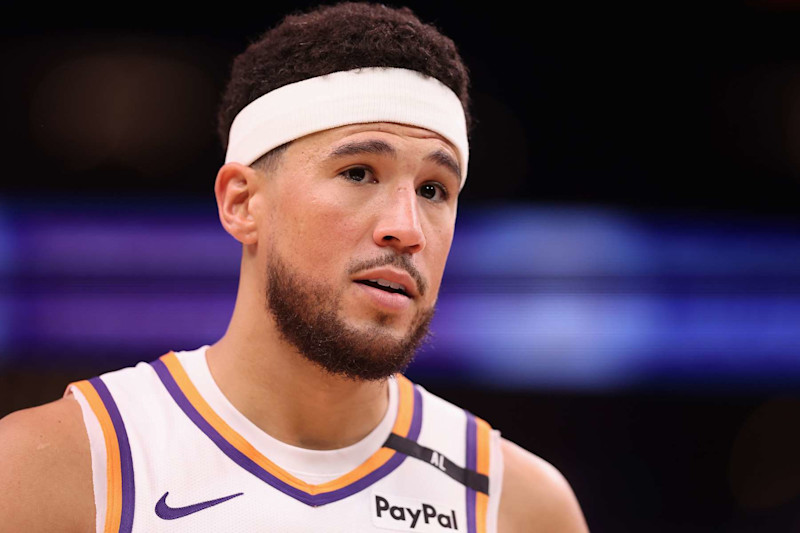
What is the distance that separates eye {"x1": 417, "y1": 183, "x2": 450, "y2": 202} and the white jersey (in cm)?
54

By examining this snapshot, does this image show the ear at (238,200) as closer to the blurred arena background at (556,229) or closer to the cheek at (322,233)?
the cheek at (322,233)

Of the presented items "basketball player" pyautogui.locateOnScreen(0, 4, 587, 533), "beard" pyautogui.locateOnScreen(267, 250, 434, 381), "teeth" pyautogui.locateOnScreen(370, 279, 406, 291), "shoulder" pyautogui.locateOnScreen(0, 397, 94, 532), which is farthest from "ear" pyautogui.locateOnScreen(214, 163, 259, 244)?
"shoulder" pyautogui.locateOnScreen(0, 397, 94, 532)

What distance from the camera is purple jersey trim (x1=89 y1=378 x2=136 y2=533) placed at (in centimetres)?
180

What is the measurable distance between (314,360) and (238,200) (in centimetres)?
44

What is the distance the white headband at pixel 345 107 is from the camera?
205 cm

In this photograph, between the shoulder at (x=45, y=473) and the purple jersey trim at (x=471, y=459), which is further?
the purple jersey trim at (x=471, y=459)

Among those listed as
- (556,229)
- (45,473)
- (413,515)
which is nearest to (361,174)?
(413,515)

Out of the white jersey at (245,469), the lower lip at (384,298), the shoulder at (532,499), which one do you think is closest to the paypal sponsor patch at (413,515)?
the white jersey at (245,469)

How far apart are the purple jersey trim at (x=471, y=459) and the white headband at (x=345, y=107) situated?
0.71m

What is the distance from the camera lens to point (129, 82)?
12.7ft

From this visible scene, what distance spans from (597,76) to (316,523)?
2.80 metres

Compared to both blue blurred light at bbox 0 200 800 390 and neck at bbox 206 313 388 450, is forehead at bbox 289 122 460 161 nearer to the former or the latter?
neck at bbox 206 313 388 450

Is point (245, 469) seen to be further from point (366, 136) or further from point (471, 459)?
point (366, 136)

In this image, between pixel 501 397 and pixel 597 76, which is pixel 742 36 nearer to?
pixel 597 76
